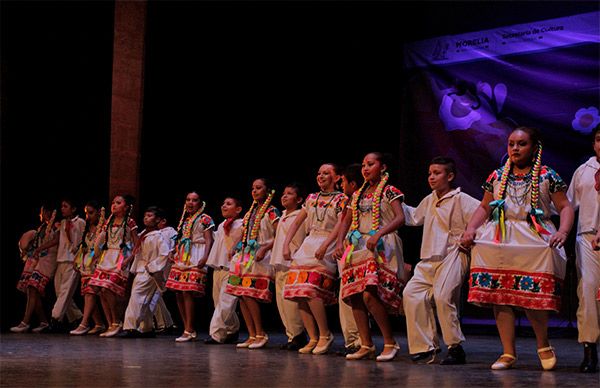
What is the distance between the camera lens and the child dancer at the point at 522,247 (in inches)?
172

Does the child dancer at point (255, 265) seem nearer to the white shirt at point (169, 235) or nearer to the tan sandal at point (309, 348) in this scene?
the tan sandal at point (309, 348)

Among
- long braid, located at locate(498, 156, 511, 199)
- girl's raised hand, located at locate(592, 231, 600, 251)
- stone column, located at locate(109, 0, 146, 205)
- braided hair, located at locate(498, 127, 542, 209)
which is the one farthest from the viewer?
stone column, located at locate(109, 0, 146, 205)

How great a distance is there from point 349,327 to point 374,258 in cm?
87

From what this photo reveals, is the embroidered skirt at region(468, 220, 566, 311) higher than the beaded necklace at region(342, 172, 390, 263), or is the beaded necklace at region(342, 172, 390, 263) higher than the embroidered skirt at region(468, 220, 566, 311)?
the beaded necklace at region(342, 172, 390, 263)

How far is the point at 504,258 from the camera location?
4445 mm

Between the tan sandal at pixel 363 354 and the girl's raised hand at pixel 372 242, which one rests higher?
the girl's raised hand at pixel 372 242

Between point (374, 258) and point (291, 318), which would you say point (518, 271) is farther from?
point (291, 318)

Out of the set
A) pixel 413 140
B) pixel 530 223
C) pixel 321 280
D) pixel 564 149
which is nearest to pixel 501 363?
pixel 530 223

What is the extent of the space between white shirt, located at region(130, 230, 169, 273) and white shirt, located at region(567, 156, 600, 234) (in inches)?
170

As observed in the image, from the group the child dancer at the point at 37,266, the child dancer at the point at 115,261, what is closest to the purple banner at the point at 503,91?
the child dancer at the point at 115,261

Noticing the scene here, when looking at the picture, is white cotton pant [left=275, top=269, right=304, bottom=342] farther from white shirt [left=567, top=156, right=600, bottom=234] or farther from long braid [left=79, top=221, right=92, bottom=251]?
long braid [left=79, top=221, right=92, bottom=251]

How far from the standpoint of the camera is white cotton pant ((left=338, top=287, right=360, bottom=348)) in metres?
5.80

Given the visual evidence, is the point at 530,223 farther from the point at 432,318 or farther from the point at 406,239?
the point at 406,239

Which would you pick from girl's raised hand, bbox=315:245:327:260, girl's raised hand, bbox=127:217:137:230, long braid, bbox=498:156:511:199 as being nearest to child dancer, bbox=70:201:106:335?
girl's raised hand, bbox=127:217:137:230
